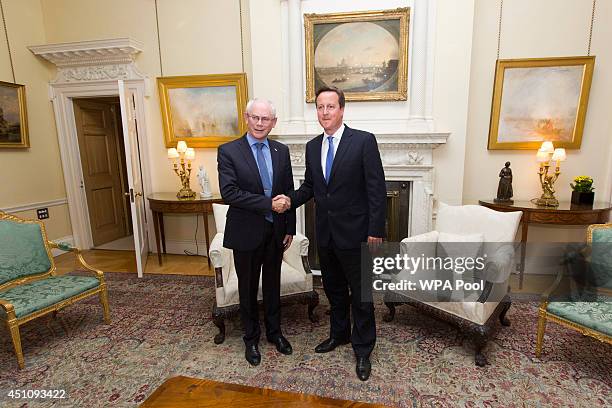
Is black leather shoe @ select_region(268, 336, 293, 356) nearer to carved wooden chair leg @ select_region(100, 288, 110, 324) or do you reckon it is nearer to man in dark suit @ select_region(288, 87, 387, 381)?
man in dark suit @ select_region(288, 87, 387, 381)

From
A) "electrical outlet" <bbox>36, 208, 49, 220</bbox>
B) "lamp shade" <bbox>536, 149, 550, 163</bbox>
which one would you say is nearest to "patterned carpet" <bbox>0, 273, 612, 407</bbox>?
"lamp shade" <bbox>536, 149, 550, 163</bbox>

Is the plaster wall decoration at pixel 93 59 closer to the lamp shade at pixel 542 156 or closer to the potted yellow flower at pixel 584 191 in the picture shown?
the lamp shade at pixel 542 156

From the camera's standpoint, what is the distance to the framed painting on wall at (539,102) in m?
3.52

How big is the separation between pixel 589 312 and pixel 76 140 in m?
5.80

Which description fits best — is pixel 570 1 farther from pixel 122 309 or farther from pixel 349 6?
pixel 122 309

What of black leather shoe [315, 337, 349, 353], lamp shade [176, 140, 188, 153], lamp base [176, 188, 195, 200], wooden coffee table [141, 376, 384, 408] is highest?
lamp shade [176, 140, 188, 153]

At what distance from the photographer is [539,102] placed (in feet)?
11.9

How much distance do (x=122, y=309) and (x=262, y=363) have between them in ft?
5.31

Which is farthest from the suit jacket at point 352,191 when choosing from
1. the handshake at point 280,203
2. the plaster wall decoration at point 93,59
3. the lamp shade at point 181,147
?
the plaster wall decoration at point 93,59

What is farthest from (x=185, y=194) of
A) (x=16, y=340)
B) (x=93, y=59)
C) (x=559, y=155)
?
(x=559, y=155)

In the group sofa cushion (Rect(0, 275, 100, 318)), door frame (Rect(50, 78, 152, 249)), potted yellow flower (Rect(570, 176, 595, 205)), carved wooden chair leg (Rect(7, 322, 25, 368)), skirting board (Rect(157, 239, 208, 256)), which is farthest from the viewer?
skirting board (Rect(157, 239, 208, 256))

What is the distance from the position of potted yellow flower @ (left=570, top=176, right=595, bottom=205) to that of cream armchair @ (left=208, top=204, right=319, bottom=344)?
2.68m

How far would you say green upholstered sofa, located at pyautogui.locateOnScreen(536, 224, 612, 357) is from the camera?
2.11 metres

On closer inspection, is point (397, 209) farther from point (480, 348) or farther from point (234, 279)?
point (234, 279)
